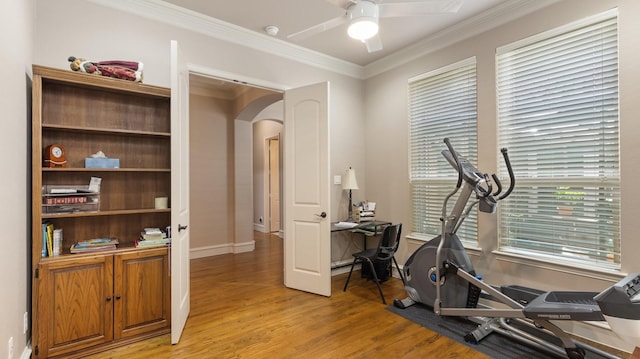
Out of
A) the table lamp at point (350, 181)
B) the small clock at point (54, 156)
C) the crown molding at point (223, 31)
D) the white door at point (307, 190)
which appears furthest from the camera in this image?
the table lamp at point (350, 181)

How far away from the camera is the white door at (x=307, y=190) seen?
3502 mm

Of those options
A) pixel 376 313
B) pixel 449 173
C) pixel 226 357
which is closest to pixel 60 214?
pixel 226 357

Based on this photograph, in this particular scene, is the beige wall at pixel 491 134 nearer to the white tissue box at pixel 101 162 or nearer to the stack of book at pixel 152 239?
the stack of book at pixel 152 239

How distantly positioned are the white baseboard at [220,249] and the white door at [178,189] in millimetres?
2629

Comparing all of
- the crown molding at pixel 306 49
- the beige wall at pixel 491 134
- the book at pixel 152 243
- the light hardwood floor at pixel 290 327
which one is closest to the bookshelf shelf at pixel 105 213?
the book at pixel 152 243

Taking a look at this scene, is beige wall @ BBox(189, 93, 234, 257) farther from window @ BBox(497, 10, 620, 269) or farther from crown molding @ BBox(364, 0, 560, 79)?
window @ BBox(497, 10, 620, 269)

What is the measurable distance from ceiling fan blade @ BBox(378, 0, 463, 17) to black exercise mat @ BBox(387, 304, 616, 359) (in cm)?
250

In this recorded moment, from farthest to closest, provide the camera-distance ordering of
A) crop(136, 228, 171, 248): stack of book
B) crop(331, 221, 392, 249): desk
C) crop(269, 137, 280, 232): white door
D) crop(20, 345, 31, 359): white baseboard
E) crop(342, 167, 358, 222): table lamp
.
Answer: crop(269, 137, 280, 232): white door, crop(342, 167, 358, 222): table lamp, crop(331, 221, 392, 249): desk, crop(136, 228, 171, 248): stack of book, crop(20, 345, 31, 359): white baseboard

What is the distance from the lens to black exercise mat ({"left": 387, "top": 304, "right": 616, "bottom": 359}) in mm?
2314

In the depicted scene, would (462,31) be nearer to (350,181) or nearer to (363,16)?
(363,16)

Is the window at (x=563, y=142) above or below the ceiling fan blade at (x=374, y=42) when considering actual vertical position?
below

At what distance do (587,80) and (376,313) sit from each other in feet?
8.99

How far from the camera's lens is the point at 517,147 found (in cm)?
297

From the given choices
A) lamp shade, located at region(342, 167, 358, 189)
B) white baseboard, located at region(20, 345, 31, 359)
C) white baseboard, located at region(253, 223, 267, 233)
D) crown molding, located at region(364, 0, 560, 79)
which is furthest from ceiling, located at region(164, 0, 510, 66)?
white baseboard, located at region(253, 223, 267, 233)
